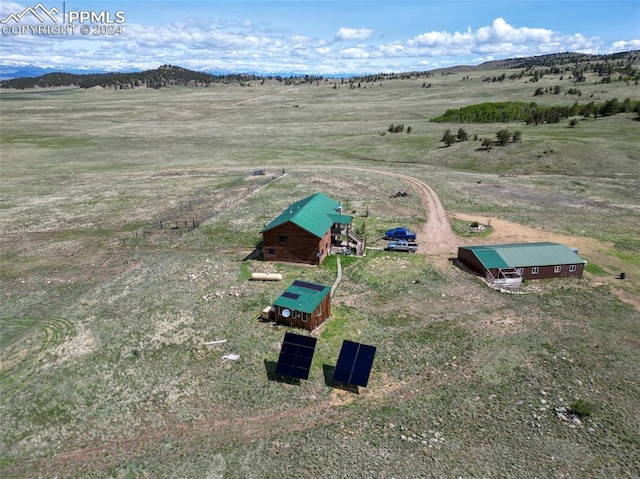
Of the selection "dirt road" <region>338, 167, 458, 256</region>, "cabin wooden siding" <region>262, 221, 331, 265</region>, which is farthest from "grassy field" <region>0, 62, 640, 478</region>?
"dirt road" <region>338, 167, 458, 256</region>

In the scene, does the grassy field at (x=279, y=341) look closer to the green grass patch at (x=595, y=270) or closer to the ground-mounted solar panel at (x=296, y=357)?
the green grass patch at (x=595, y=270)

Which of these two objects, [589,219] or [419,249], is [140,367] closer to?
[419,249]

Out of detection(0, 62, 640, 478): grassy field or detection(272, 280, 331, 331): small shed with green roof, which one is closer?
detection(0, 62, 640, 478): grassy field

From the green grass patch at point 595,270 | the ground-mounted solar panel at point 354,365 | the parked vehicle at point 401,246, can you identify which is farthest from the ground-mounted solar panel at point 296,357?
the green grass patch at point 595,270

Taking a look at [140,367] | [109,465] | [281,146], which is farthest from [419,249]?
[281,146]

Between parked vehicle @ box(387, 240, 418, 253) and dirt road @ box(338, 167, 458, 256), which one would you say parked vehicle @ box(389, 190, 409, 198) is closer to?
dirt road @ box(338, 167, 458, 256)

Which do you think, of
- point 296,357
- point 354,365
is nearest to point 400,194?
point 354,365

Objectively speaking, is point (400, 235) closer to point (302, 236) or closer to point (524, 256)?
point (302, 236)
